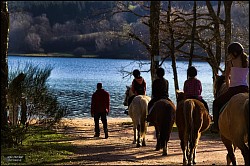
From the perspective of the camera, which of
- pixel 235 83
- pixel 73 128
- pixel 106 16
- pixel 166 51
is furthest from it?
pixel 166 51

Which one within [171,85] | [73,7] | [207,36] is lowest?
[171,85]

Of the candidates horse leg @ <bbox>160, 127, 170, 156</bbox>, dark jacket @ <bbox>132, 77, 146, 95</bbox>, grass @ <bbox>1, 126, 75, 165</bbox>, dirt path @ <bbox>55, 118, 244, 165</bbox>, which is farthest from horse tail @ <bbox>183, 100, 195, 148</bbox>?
dark jacket @ <bbox>132, 77, 146, 95</bbox>

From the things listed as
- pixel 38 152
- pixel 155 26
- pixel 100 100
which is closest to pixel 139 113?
pixel 100 100

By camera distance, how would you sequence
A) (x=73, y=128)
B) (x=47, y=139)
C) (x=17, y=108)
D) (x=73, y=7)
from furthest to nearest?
(x=73, y=7), (x=73, y=128), (x=47, y=139), (x=17, y=108)

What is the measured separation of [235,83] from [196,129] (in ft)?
5.33

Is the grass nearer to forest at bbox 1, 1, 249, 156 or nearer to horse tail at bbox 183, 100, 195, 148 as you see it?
forest at bbox 1, 1, 249, 156

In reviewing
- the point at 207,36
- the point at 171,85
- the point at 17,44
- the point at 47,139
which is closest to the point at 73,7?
the point at 17,44

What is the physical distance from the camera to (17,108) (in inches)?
579

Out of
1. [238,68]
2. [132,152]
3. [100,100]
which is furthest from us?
[100,100]

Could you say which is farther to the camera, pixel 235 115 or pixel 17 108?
pixel 17 108

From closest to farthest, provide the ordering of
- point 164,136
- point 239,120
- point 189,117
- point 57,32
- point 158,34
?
point 239,120 < point 189,117 < point 164,136 < point 158,34 < point 57,32

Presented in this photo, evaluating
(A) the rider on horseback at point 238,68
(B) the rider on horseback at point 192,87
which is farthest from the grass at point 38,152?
(A) the rider on horseback at point 238,68

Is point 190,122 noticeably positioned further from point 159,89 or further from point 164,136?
point 159,89

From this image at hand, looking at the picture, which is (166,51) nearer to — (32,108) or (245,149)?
(32,108)
